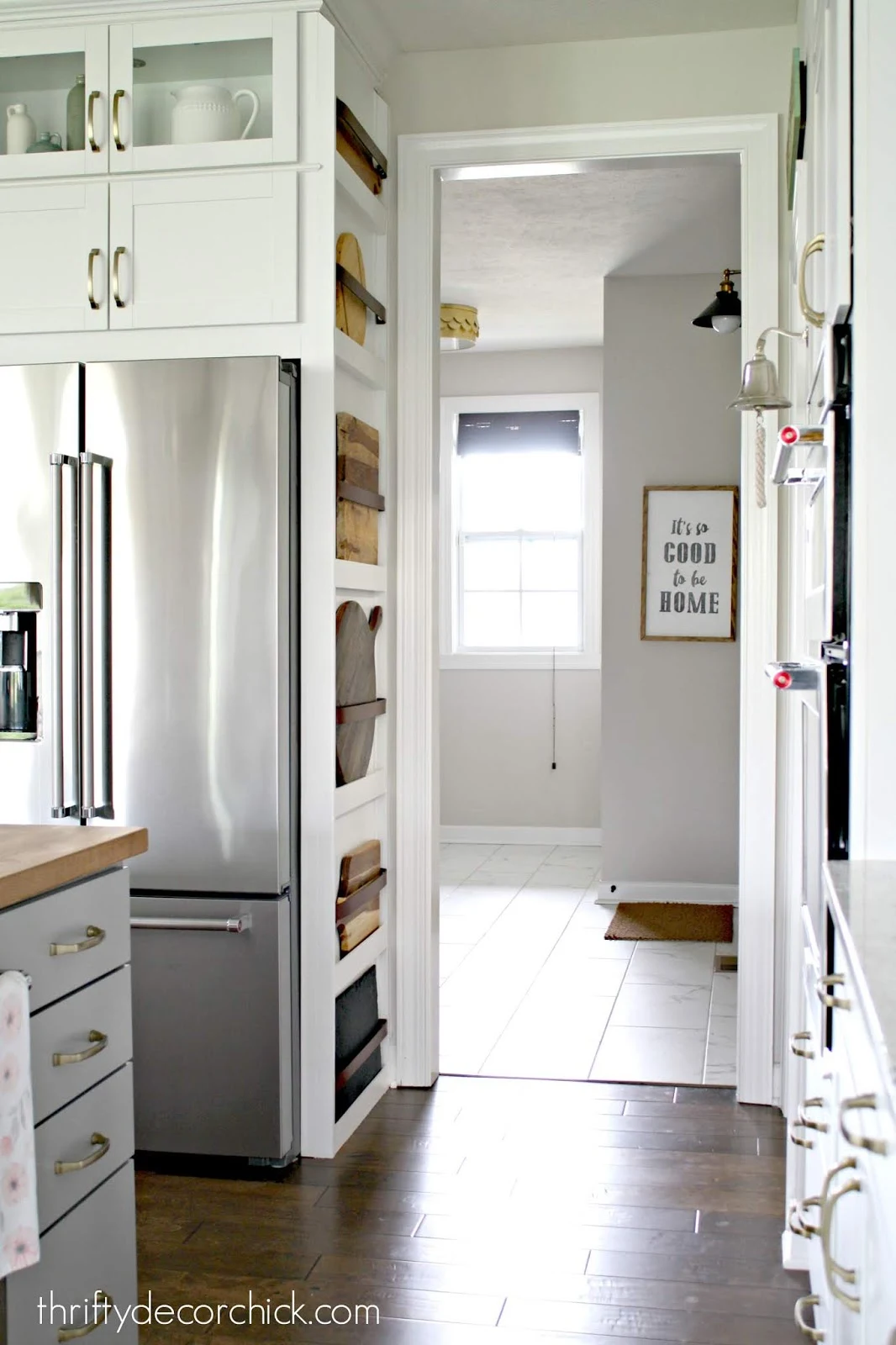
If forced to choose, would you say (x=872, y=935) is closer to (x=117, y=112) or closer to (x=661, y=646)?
(x=117, y=112)

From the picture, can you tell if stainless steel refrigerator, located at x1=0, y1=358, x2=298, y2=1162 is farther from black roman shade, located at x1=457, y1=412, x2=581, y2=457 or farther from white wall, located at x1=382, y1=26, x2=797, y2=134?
black roman shade, located at x1=457, y1=412, x2=581, y2=457

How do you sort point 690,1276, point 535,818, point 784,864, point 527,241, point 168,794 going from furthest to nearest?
point 535,818 < point 527,241 < point 784,864 < point 168,794 < point 690,1276

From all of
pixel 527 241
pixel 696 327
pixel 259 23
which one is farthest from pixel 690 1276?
pixel 696 327

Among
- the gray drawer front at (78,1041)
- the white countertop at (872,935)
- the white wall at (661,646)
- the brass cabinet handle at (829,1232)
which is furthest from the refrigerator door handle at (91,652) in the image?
the white wall at (661,646)

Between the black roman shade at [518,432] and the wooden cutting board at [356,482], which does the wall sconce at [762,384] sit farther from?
the black roman shade at [518,432]

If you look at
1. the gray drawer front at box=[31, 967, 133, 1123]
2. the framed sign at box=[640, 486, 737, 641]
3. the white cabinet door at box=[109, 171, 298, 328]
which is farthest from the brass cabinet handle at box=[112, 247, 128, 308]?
the framed sign at box=[640, 486, 737, 641]

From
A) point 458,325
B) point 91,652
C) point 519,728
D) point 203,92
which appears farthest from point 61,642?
point 519,728

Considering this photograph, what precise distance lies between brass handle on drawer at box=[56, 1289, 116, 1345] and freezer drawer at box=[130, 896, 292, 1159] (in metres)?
1.04

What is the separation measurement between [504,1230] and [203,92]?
2.59 m

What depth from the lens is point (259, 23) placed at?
3029mm

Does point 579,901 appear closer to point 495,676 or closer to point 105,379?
point 495,676

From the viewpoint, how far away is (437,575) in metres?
3.63

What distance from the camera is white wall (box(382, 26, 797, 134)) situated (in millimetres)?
3402

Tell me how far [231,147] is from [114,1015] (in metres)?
2.03
